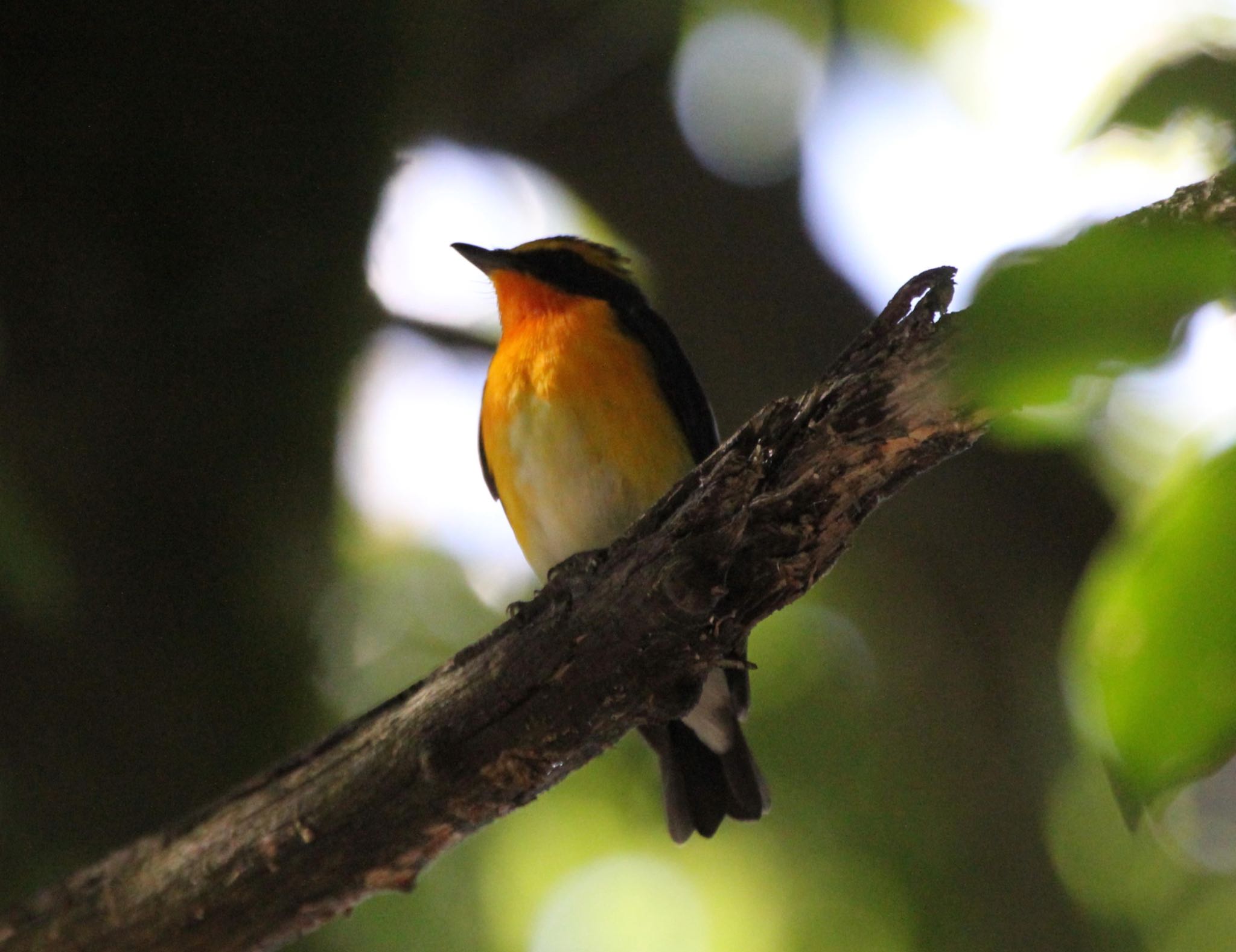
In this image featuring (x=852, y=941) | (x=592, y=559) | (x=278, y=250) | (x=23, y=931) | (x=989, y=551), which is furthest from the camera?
(x=852, y=941)

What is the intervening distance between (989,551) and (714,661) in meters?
2.34

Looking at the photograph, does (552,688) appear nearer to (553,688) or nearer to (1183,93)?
(553,688)

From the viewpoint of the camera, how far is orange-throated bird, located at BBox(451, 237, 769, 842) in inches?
153

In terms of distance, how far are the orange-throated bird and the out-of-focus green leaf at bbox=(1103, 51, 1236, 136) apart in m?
3.13

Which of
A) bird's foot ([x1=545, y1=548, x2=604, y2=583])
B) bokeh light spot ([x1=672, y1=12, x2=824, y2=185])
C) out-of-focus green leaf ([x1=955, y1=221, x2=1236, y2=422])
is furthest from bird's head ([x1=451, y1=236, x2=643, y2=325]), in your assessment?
out-of-focus green leaf ([x1=955, y1=221, x2=1236, y2=422])

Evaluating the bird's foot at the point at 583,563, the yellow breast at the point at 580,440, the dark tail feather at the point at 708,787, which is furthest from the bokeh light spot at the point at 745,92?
the bird's foot at the point at 583,563

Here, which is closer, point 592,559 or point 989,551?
point 592,559

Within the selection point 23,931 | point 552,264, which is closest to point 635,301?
point 552,264

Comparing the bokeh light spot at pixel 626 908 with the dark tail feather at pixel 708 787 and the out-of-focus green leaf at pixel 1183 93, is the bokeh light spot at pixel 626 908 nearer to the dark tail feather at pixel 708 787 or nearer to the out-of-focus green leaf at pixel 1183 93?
the dark tail feather at pixel 708 787

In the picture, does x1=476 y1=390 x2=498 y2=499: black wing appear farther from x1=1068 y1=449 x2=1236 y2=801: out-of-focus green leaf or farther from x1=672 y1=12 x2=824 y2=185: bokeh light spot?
x1=1068 y1=449 x2=1236 y2=801: out-of-focus green leaf

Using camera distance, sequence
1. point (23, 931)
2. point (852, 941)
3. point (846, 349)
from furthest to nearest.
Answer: point (852, 941)
point (23, 931)
point (846, 349)

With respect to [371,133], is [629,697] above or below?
below

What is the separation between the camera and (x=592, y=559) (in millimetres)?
2488

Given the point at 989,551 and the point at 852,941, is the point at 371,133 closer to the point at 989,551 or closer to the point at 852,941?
the point at 989,551
